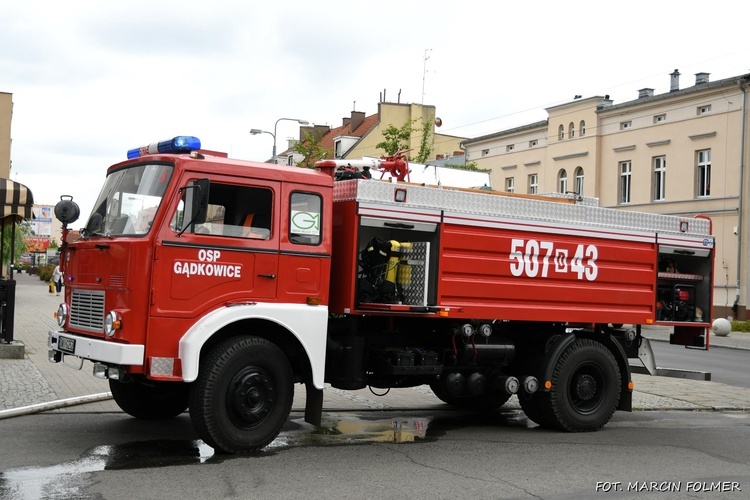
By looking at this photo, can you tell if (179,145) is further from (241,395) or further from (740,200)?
(740,200)

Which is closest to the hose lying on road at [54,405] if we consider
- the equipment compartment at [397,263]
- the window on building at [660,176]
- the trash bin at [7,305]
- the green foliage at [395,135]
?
Answer: the equipment compartment at [397,263]

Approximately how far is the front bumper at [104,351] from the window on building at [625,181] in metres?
36.5

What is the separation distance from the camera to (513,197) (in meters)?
9.99

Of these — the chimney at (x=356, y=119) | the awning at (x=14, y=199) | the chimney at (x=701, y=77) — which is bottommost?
the awning at (x=14, y=199)

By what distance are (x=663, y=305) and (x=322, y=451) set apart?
5.05 meters

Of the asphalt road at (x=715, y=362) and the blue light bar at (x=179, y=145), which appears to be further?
the asphalt road at (x=715, y=362)

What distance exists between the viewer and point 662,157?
40.1 metres

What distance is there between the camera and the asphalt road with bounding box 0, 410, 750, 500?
22.7 feet

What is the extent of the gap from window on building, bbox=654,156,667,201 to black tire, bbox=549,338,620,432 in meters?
31.2

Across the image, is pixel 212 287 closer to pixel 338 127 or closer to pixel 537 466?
pixel 537 466

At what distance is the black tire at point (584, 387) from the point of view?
33.1 ft

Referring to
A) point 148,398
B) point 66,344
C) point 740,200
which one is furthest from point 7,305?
point 740,200

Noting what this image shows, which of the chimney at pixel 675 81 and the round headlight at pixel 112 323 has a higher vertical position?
the chimney at pixel 675 81

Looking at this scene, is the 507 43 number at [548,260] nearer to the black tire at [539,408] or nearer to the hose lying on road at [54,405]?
the black tire at [539,408]
